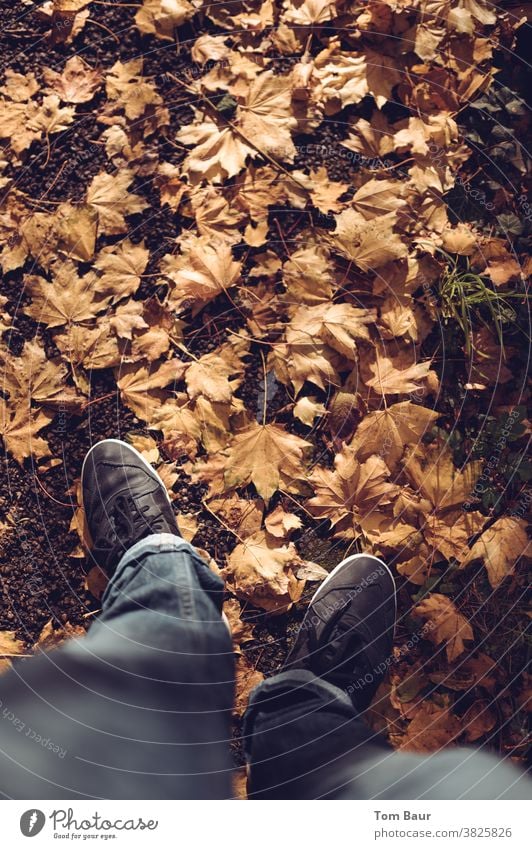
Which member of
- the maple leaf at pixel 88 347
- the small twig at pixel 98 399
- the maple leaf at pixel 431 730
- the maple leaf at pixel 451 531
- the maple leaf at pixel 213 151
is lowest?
the maple leaf at pixel 431 730

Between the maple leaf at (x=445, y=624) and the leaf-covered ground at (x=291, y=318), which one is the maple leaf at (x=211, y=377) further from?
the maple leaf at (x=445, y=624)

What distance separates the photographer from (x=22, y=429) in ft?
5.26

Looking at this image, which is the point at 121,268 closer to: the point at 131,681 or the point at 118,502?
the point at 118,502

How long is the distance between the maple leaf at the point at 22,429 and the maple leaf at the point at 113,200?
1.54ft

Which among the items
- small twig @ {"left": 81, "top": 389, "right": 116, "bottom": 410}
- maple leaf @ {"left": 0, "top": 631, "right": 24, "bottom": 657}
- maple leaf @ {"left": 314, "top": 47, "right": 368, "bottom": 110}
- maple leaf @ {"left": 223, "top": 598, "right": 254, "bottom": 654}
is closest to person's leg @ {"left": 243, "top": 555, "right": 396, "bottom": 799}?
maple leaf @ {"left": 223, "top": 598, "right": 254, "bottom": 654}

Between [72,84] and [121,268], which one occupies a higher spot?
[72,84]

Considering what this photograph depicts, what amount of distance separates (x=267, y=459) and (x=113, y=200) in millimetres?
728

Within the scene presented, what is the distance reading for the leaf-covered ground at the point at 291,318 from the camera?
1.58m

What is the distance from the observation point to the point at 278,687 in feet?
5.13

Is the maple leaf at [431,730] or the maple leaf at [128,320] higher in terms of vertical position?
the maple leaf at [128,320]

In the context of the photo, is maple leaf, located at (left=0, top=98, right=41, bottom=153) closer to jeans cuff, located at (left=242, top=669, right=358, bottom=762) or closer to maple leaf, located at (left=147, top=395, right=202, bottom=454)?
maple leaf, located at (left=147, top=395, right=202, bottom=454)

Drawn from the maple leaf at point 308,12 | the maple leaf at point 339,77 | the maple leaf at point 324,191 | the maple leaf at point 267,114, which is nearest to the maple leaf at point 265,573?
the maple leaf at point 324,191

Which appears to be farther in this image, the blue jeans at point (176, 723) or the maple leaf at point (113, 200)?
the maple leaf at point (113, 200)

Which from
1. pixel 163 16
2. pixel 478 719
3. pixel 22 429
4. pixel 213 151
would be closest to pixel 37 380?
pixel 22 429
